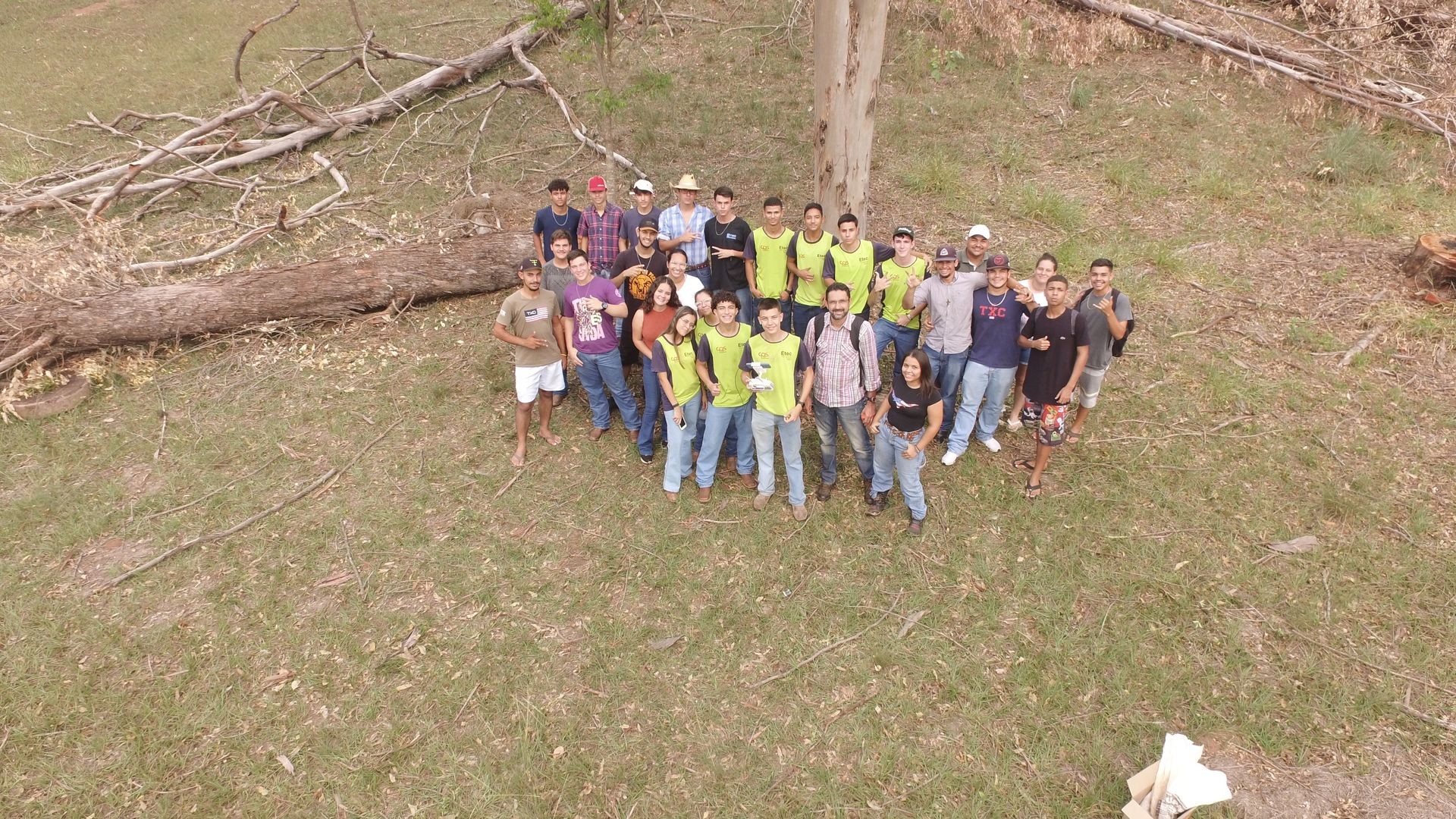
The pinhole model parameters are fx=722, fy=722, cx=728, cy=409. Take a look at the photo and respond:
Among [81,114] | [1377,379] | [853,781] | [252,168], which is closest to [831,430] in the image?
[853,781]

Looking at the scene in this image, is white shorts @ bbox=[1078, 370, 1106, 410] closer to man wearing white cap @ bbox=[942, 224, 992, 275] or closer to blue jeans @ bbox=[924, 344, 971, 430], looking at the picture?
blue jeans @ bbox=[924, 344, 971, 430]

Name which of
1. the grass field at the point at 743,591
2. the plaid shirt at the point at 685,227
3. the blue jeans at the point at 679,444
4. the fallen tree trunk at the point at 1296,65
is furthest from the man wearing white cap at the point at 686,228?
the fallen tree trunk at the point at 1296,65

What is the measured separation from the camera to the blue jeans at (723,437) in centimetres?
548

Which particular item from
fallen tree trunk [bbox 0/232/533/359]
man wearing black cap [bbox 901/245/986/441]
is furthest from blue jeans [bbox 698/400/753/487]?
fallen tree trunk [bbox 0/232/533/359]

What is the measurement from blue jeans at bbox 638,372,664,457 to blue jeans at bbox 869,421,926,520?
177 centimetres

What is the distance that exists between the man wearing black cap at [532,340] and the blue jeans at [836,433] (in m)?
2.25

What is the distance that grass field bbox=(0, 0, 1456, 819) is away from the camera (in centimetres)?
409

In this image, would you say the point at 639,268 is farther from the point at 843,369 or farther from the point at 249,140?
the point at 249,140

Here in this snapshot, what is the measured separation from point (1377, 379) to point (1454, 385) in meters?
0.58

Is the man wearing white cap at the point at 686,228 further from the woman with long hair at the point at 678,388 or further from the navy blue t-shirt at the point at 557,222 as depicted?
the woman with long hair at the point at 678,388

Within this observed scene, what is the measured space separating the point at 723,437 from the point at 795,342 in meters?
1.00

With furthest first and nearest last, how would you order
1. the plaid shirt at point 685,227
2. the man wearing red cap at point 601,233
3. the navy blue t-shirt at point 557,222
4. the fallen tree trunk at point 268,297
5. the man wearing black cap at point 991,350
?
the fallen tree trunk at point 268,297
the navy blue t-shirt at point 557,222
the man wearing red cap at point 601,233
the plaid shirt at point 685,227
the man wearing black cap at point 991,350

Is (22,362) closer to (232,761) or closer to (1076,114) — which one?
(232,761)

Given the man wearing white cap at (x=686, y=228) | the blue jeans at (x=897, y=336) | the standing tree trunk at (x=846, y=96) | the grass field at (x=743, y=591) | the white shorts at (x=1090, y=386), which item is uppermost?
the standing tree trunk at (x=846, y=96)
